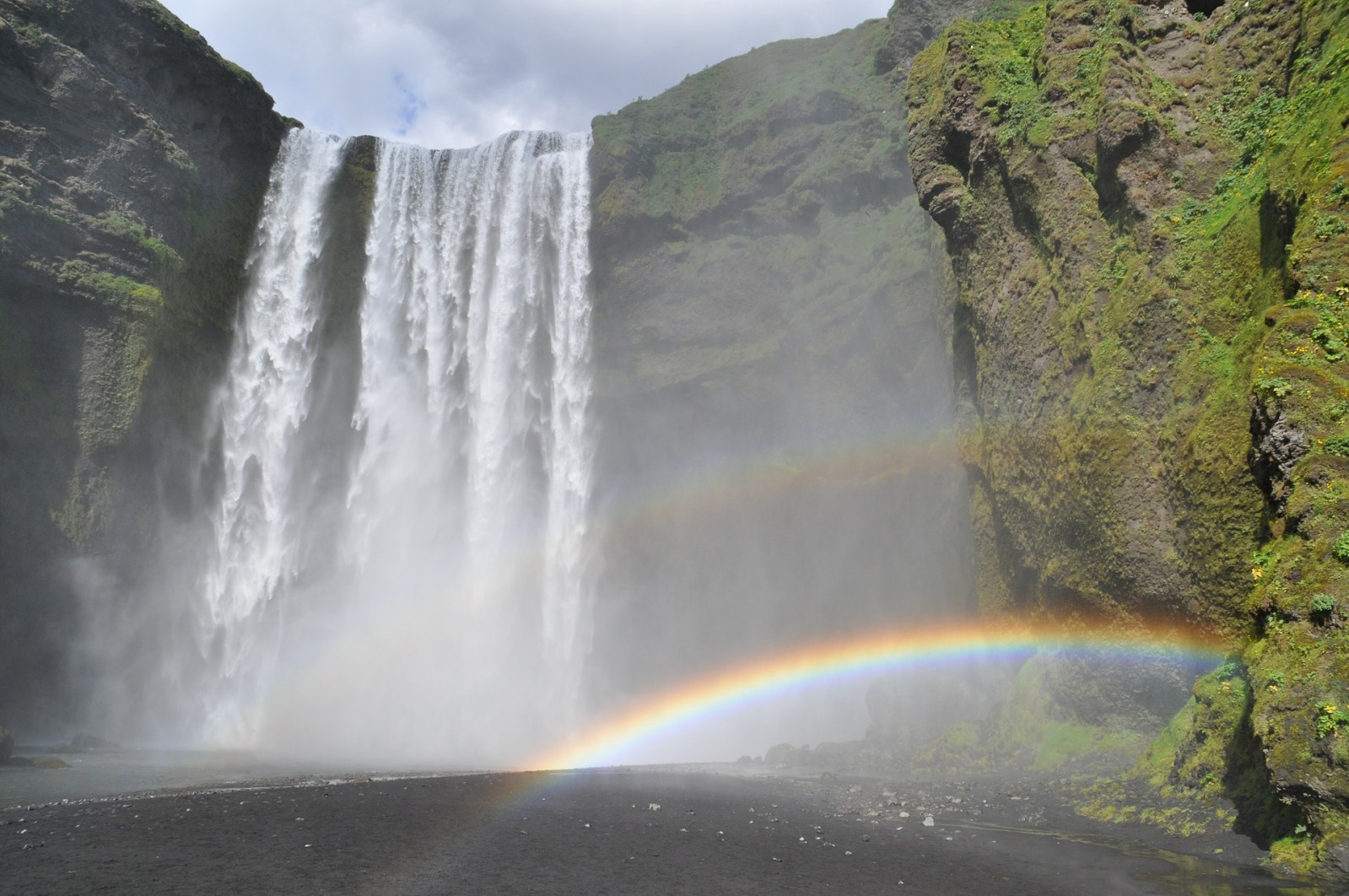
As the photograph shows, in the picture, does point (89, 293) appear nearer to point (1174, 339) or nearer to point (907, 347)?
point (907, 347)

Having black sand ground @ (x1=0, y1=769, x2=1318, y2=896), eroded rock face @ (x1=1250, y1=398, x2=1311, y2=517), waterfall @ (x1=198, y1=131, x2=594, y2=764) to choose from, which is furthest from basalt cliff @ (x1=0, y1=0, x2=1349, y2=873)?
black sand ground @ (x1=0, y1=769, x2=1318, y2=896)

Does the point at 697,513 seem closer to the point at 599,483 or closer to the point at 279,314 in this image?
the point at 599,483

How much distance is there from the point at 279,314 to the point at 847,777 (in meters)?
29.3

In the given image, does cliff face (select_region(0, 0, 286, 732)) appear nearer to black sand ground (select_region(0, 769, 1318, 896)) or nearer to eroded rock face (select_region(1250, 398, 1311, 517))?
black sand ground (select_region(0, 769, 1318, 896))

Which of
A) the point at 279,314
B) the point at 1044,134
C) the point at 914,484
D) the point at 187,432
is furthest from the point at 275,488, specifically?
the point at 1044,134

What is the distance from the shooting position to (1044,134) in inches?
785

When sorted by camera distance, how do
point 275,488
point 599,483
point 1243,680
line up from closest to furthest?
point 1243,680
point 275,488
point 599,483

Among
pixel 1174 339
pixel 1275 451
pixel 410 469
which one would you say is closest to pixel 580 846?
pixel 1275 451

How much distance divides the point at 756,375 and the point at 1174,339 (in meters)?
23.1

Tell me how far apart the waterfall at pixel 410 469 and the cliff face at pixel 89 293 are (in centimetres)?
306

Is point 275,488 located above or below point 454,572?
above

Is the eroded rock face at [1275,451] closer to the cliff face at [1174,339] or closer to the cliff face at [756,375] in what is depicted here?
the cliff face at [1174,339]

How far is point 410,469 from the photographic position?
37.5m

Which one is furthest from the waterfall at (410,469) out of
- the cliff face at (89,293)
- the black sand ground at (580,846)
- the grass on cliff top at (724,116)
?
the black sand ground at (580,846)
